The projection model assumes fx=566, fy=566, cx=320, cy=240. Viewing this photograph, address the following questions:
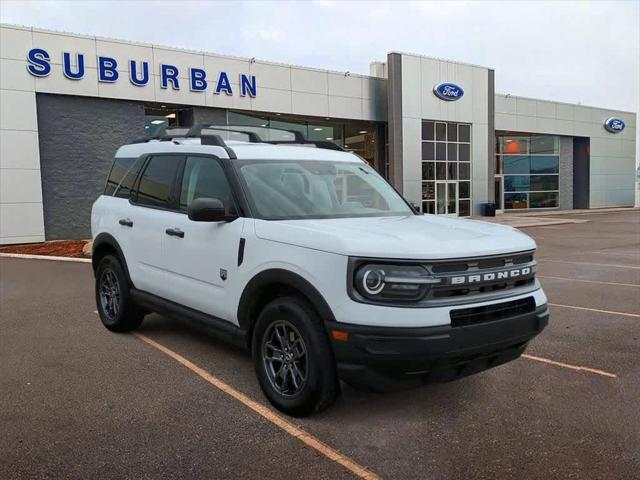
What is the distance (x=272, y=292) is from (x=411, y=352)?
1.22 m

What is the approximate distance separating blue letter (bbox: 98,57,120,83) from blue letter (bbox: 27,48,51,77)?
1.70 metres

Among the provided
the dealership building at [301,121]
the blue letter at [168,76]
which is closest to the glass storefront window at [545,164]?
the dealership building at [301,121]

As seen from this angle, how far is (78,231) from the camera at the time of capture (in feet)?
68.1

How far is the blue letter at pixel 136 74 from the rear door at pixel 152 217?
55.8 feet

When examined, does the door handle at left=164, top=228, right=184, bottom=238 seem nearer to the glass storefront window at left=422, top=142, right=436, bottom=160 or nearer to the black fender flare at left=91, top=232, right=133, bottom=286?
the black fender flare at left=91, top=232, right=133, bottom=286

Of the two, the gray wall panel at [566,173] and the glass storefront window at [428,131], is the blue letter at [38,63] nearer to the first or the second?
the glass storefront window at [428,131]

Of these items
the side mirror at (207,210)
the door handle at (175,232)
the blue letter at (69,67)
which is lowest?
the door handle at (175,232)

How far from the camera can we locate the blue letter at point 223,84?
77.1ft

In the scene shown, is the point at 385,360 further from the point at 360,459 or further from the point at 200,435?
the point at 200,435

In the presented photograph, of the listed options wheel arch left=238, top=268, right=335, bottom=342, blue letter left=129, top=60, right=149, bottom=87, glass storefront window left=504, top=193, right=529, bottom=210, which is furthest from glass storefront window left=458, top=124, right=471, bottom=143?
wheel arch left=238, top=268, right=335, bottom=342

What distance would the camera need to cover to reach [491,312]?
369cm

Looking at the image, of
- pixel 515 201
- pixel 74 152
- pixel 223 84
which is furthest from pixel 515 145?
pixel 74 152

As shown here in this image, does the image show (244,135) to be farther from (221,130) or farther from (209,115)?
(209,115)

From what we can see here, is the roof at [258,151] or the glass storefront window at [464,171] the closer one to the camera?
the roof at [258,151]
